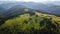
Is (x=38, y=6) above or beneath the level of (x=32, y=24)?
above

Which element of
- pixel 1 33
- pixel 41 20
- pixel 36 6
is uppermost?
pixel 36 6

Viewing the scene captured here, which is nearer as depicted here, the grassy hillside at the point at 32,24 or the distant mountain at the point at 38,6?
the grassy hillside at the point at 32,24

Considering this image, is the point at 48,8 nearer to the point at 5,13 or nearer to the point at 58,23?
the point at 58,23

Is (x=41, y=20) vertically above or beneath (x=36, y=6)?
beneath

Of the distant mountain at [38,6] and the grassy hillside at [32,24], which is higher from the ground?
the distant mountain at [38,6]

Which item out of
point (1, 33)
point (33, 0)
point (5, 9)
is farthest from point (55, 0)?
point (1, 33)

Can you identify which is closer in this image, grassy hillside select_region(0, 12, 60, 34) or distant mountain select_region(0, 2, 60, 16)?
grassy hillside select_region(0, 12, 60, 34)

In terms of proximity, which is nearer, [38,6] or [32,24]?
[32,24]

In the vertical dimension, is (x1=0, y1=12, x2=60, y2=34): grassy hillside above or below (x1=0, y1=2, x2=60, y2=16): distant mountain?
below
